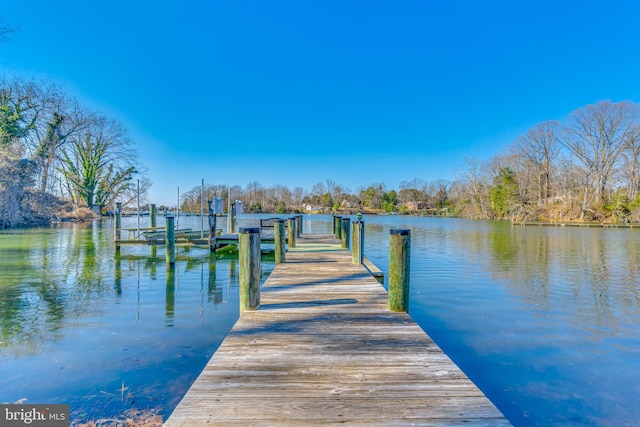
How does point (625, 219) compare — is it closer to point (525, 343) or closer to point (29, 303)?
point (525, 343)

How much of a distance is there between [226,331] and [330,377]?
3.31m

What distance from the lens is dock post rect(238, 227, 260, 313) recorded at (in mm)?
4070

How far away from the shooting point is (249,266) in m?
4.07

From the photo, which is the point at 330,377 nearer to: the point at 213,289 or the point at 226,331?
the point at 226,331

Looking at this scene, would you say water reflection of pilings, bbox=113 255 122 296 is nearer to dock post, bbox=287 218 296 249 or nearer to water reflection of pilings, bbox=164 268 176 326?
water reflection of pilings, bbox=164 268 176 326

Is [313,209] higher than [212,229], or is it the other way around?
[313,209]

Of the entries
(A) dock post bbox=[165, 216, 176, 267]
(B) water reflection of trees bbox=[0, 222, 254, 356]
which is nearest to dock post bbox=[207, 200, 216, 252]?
(B) water reflection of trees bbox=[0, 222, 254, 356]

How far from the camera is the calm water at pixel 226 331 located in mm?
3424

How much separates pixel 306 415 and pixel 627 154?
52945 millimetres

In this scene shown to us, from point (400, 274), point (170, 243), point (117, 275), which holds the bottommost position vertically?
point (117, 275)

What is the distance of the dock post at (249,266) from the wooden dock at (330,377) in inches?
6.3

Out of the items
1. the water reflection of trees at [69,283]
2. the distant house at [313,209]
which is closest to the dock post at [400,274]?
the water reflection of trees at [69,283]

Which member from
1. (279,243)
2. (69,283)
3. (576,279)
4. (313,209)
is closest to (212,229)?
(69,283)

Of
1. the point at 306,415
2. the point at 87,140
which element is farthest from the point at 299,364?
the point at 87,140
